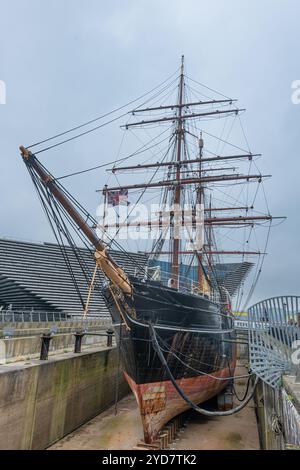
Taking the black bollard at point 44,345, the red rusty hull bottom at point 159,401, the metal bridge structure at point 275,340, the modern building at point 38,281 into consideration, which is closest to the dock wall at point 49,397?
the black bollard at point 44,345

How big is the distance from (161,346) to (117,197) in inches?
473

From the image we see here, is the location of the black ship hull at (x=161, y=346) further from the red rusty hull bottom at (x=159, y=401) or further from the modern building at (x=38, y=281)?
the modern building at (x=38, y=281)

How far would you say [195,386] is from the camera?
33.9ft

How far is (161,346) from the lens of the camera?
8.96 meters

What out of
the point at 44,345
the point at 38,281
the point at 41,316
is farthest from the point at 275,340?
the point at 38,281

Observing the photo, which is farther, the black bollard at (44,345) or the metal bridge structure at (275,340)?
the black bollard at (44,345)

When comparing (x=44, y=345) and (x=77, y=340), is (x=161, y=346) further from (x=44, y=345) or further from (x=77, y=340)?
(x=77, y=340)

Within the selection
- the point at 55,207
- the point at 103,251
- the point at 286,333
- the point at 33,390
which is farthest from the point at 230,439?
the point at 55,207

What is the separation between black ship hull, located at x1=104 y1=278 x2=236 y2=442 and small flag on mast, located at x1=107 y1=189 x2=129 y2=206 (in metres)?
9.31

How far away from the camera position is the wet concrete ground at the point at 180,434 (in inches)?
364

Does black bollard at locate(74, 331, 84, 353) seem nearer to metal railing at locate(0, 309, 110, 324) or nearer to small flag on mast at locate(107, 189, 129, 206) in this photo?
metal railing at locate(0, 309, 110, 324)

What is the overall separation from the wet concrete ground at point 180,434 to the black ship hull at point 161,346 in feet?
3.19
